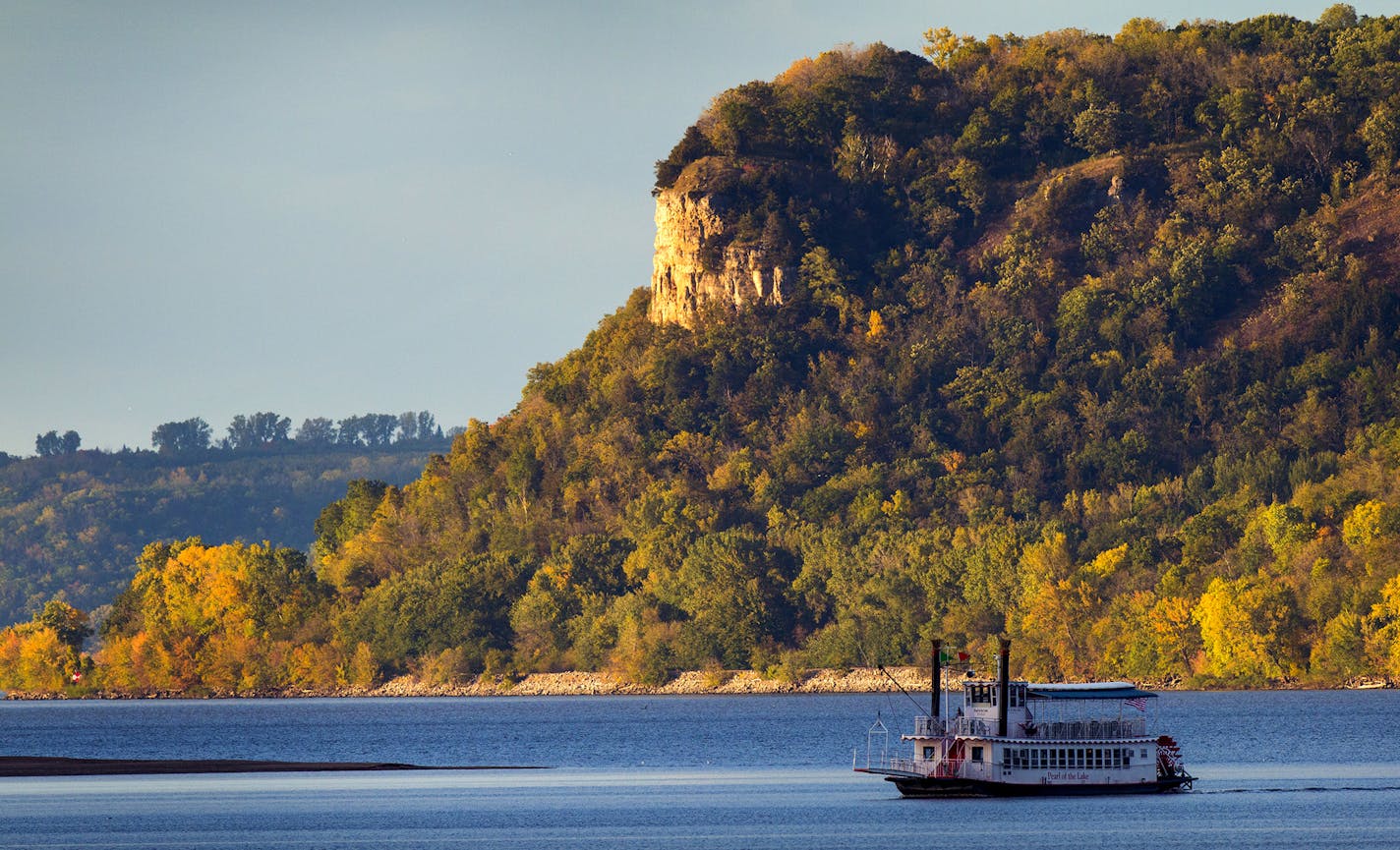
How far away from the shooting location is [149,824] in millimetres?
122062

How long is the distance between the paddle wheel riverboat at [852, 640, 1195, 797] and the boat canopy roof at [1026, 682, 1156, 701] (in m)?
0.05

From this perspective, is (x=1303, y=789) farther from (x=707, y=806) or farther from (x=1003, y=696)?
(x=707, y=806)

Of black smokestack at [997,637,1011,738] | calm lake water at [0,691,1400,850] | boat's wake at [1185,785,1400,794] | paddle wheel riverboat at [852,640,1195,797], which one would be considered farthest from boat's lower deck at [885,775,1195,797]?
boat's wake at [1185,785,1400,794]

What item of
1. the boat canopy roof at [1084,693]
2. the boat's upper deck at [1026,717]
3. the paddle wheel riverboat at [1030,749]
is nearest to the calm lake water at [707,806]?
the paddle wheel riverboat at [1030,749]

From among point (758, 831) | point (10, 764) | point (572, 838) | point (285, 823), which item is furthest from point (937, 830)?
point (10, 764)

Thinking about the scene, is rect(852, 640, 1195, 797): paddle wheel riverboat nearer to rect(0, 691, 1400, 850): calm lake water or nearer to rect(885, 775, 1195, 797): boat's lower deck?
rect(885, 775, 1195, 797): boat's lower deck

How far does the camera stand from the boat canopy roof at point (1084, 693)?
120375 mm

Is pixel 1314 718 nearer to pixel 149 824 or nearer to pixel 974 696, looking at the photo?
pixel 974 696

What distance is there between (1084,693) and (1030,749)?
12.9ft

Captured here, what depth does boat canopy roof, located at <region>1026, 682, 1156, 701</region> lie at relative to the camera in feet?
395

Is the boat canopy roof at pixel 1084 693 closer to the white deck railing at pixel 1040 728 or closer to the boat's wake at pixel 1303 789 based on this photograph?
the white deck railing at pixel 1040 728

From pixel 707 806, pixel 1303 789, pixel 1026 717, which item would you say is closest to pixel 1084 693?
pixel 1026 717

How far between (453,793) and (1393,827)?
5276 cm

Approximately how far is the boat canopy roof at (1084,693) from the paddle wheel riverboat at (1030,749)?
5 cm
